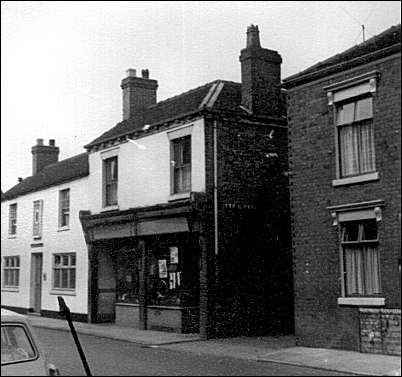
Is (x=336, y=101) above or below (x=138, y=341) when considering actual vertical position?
above

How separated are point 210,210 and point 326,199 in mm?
3030

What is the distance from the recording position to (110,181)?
16.1 metres

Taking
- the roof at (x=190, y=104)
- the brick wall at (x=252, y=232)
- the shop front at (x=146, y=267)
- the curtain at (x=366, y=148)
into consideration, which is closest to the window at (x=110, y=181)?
the shop front at (x=146, y=267)

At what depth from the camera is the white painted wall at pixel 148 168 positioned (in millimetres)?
13500

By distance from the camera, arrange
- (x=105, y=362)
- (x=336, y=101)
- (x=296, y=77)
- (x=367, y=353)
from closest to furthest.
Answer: (x=105, y=362)
(x=367, y=353)
(x=336, y=101)
(x=296, y=77)

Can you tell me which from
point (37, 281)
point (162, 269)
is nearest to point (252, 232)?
point (162, 269)

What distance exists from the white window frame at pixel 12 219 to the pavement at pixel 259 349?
2111 millimetres

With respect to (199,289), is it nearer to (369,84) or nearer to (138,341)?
(138,341)

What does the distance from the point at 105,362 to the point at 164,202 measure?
18.3 ft

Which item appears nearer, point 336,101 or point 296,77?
point 336,101

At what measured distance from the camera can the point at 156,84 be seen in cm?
1806

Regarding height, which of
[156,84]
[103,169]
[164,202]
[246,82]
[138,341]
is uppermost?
[156,84]

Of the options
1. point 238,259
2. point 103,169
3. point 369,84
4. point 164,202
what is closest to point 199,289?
point 238,259

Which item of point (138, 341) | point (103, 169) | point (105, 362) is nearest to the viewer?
point (105, 362)
